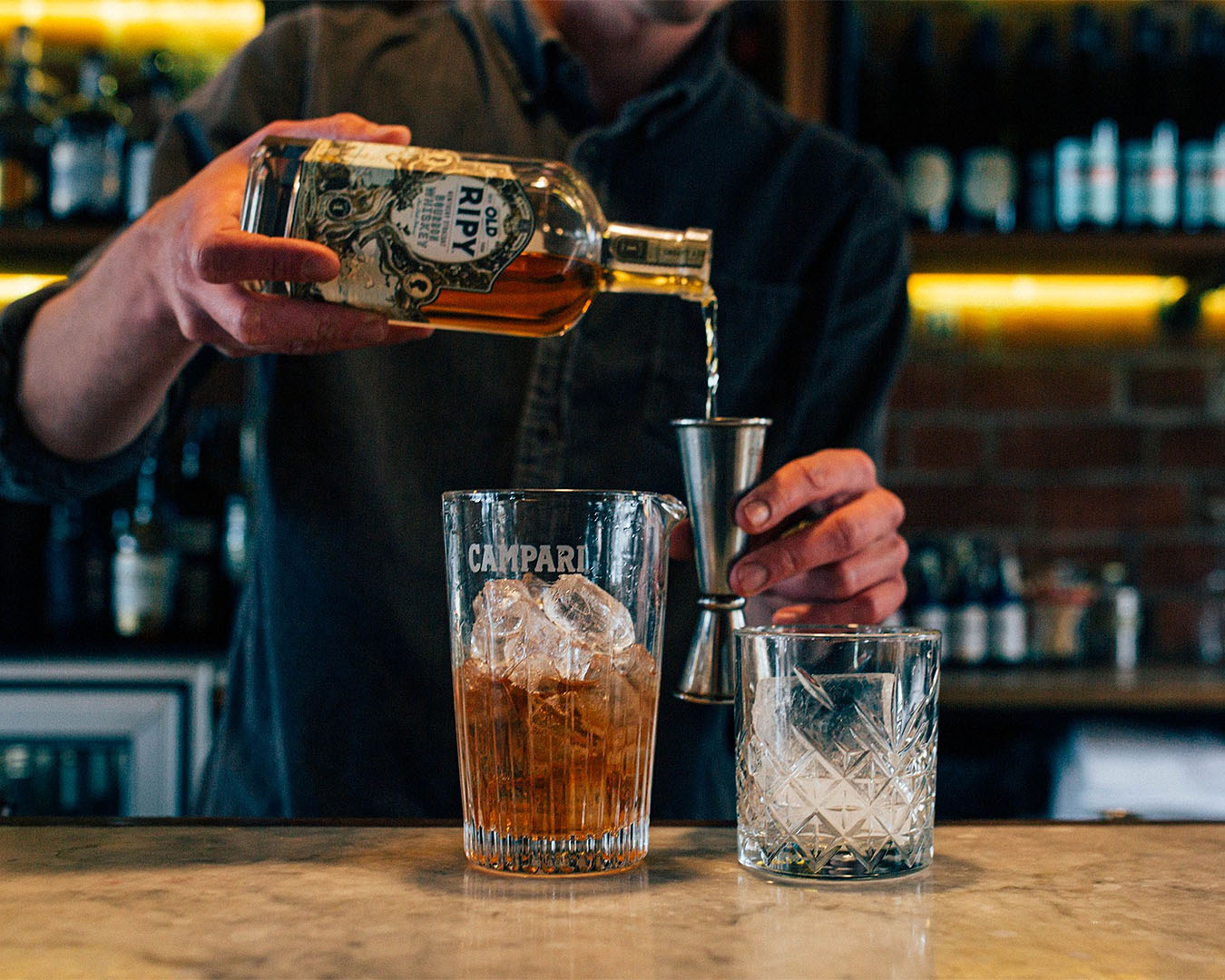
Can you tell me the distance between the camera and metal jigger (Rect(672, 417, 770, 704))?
0.67 metres

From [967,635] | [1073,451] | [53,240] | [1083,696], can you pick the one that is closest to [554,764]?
[1083,696]

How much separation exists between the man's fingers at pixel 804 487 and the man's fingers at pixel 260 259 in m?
0.26

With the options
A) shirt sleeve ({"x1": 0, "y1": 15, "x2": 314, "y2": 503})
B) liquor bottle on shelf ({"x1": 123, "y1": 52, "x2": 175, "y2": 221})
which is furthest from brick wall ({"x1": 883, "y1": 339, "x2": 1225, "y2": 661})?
shirt sleeve ({"x1": 0, "y1": 15, "x2": 314, "y2": 503})

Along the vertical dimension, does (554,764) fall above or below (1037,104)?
below

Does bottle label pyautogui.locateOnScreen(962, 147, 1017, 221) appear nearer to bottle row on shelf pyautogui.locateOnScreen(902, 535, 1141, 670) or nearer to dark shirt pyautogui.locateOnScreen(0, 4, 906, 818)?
bottle row on shelf pyautogui.locateOnScreen(902, 535, 1141, 670)

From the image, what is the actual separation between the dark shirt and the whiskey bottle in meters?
0.36

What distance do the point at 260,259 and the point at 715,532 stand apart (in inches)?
11.1

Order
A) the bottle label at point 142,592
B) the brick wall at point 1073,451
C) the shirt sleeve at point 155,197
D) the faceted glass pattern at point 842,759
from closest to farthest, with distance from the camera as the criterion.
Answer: the faceted glass pattern at point 842,759, the shirt sleeve at point 155,197, the bottle label at point 142,592, the brick wall at point 1073,451

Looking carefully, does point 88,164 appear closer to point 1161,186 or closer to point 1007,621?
point 1007,621

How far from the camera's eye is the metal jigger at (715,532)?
67 centimetres

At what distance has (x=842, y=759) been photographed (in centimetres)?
57

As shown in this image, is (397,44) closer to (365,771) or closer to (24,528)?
(365,771)

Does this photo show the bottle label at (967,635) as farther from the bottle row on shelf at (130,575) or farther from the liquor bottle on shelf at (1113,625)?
the bottle row on shelf at (130,575)

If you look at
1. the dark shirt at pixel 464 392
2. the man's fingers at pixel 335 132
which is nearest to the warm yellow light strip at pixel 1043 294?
the dark shirt at pixel 464 392
